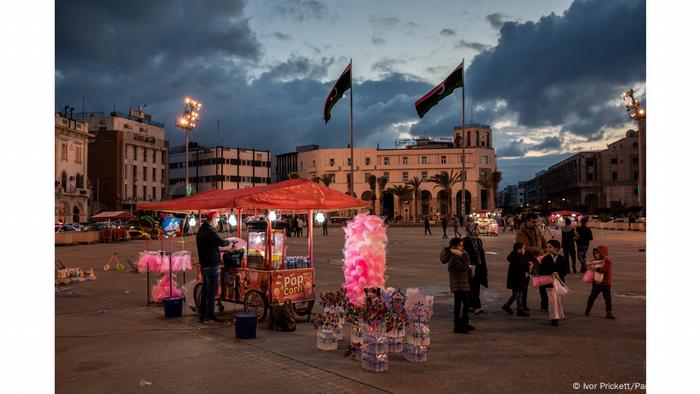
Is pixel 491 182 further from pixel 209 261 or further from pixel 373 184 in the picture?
pixel 209 261

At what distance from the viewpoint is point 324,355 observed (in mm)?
7777

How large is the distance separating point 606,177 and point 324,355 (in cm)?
13733

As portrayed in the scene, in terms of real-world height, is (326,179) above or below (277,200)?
above

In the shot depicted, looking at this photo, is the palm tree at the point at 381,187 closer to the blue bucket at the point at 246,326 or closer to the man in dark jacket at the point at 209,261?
the man in dark jacket at the point at 209,261

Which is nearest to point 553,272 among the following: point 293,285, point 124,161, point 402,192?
point 293,285

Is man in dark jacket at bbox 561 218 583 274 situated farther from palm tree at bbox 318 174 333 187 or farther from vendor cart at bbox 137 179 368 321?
palm tree at bbox 318 174 333 187

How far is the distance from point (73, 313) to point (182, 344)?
14.2 feet

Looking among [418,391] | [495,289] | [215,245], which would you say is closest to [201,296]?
[215,245]

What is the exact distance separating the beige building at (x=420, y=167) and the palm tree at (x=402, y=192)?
1413 millimetres

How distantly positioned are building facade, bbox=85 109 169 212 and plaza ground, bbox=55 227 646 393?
7806 centimetres

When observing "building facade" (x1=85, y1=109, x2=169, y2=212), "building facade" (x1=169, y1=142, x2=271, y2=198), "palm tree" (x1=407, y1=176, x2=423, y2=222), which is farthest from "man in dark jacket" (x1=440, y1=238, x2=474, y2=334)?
"building facade" (x1=169, y1=142, x2=271, y2=198)

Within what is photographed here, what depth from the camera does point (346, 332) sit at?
9.34m

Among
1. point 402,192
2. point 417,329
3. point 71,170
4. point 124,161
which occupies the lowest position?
point 417,329

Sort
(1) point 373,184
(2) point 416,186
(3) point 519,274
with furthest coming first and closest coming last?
(1) point 373,184, (2) point 416,186, (3) point 519,274
